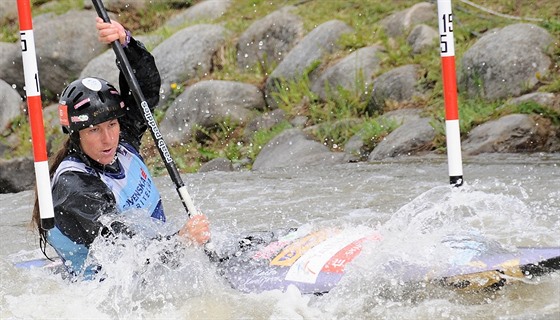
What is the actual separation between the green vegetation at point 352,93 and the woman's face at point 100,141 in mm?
4444

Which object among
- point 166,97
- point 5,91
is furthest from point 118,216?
point 5,91

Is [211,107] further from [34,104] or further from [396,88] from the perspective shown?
[34,104]

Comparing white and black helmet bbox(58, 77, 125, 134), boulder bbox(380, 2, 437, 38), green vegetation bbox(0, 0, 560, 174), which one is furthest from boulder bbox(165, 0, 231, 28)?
white and black helmet bbox(58, 77, 125, 134)

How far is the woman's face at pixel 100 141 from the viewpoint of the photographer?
457 cm

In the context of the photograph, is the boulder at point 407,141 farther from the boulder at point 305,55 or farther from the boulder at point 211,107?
the boulder at point 211,107

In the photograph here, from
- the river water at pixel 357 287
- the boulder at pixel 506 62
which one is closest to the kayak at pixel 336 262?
the river water at pixel 357 287

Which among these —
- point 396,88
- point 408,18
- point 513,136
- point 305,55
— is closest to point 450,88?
point 513,136

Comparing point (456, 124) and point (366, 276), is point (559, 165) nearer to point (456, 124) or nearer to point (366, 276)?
point (456, 124)

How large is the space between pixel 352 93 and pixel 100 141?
18.4 ft

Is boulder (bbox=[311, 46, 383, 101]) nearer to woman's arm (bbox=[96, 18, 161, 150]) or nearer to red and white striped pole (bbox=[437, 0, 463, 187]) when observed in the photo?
woman's arm (bbox=[96, 18, 161, 150])

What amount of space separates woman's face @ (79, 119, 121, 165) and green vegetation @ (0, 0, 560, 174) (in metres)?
4.44

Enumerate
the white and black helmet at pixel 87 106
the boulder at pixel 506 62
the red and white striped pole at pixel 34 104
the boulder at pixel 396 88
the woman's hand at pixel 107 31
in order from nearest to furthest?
the red and white striped pole at pixel 34 104 < the white and black helmet at pixel 87 106 < the woman's hand at pixel 107 31 < the boulder at pixel 506 62 < the boulder at pixel 396 88

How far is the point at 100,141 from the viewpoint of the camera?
4.58m

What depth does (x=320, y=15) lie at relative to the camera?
11.5m
